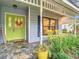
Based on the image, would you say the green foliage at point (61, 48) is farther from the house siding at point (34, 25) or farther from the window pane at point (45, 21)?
the window pane at point (45, 21)

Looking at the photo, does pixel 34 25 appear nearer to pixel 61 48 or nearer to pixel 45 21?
pixel 45 21

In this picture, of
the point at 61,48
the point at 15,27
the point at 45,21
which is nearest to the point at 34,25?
the point at 15,27

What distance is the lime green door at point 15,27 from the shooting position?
11.6 metres

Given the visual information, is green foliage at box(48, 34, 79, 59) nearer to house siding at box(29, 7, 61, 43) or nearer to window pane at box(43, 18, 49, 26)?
house siding at box(29, 7, 61, 43)

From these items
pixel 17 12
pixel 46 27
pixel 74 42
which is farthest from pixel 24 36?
pixel 74 42

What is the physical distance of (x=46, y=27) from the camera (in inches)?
610

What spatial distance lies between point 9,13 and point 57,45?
16.5 feet

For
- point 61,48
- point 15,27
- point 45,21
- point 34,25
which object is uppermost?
point 45,21

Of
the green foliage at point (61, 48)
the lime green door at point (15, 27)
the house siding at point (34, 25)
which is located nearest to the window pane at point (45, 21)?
the house siding at point (34, 25)

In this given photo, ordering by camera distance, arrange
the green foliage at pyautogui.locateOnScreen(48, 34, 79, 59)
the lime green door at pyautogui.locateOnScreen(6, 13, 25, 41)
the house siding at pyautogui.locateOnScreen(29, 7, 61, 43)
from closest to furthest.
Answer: the green foliage at pyautogui.locateOnScreen(48, 34, 79, 59), the lime green door at pyautogui.locateOnScreen(6, 13, 25, 41), the house siding at pyautogui.locateOnScreen(29, 7, 61, 43)

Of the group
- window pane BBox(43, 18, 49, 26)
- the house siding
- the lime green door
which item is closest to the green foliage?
the house siding

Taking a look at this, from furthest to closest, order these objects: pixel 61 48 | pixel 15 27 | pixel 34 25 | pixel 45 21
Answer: pixel 45 21 → pixel 34 25 → pixel 15 27 → pixel 61 48

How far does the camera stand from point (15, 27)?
12375 mm

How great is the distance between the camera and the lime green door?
37.9ft
